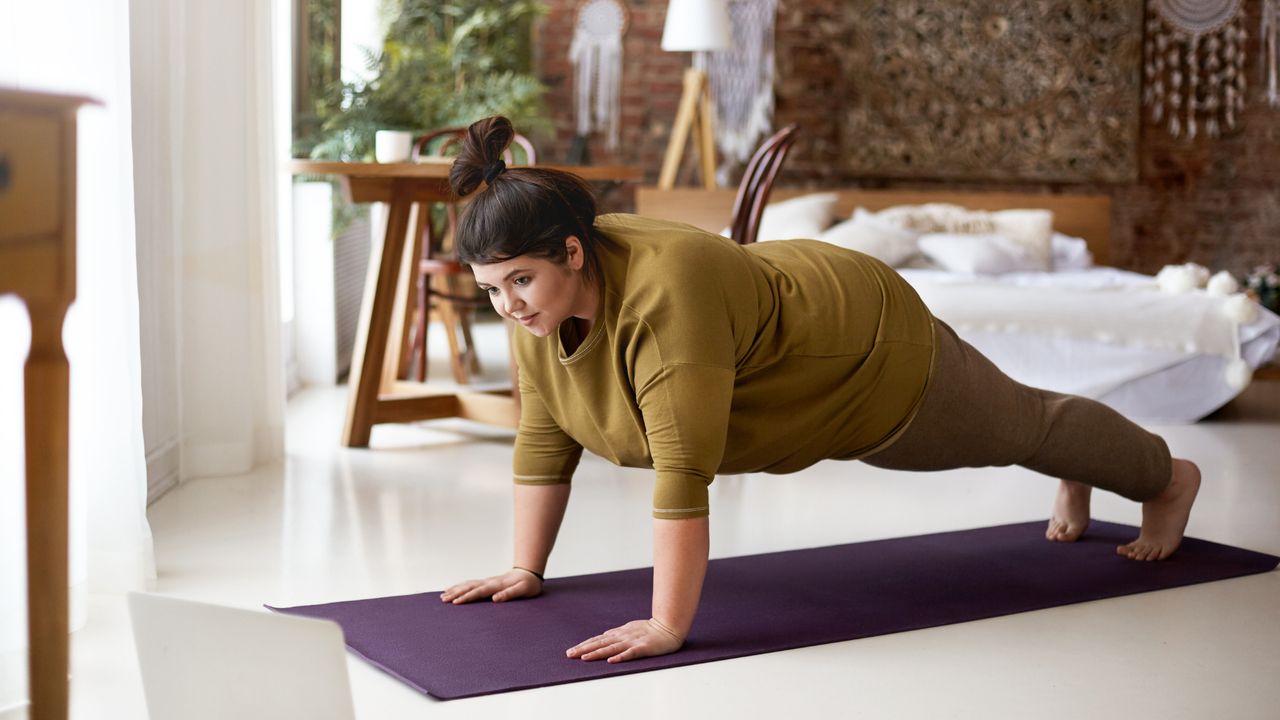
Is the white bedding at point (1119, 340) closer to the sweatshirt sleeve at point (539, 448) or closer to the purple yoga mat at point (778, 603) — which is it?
the purple yoga mat at point (778, 603)

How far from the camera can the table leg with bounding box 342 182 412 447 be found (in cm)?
351

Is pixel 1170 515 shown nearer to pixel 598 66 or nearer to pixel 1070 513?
pixel 1070 513

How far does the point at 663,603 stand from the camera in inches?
73.3

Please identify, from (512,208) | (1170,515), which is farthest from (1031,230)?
(512,208)

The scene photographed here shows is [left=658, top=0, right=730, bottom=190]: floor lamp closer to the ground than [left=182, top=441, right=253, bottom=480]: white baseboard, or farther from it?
farther from it

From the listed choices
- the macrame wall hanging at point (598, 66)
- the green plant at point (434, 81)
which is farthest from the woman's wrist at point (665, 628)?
the macrame wall hanging at point (598, 66)

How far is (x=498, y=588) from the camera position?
2.14m

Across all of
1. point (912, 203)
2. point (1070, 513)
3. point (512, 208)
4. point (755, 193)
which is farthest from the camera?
point (912, 203)

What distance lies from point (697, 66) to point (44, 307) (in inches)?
224

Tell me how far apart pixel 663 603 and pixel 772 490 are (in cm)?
135

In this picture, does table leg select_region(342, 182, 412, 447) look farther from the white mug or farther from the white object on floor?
the white object on floor

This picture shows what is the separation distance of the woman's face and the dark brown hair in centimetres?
1

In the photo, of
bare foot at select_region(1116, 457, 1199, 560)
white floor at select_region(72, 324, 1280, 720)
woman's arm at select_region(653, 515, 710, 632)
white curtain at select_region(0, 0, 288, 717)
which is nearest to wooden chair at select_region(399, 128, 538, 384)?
white floor at select_region(72, 324, 1280, 720)

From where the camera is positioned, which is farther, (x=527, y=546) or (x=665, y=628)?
(x=527, y=546)
